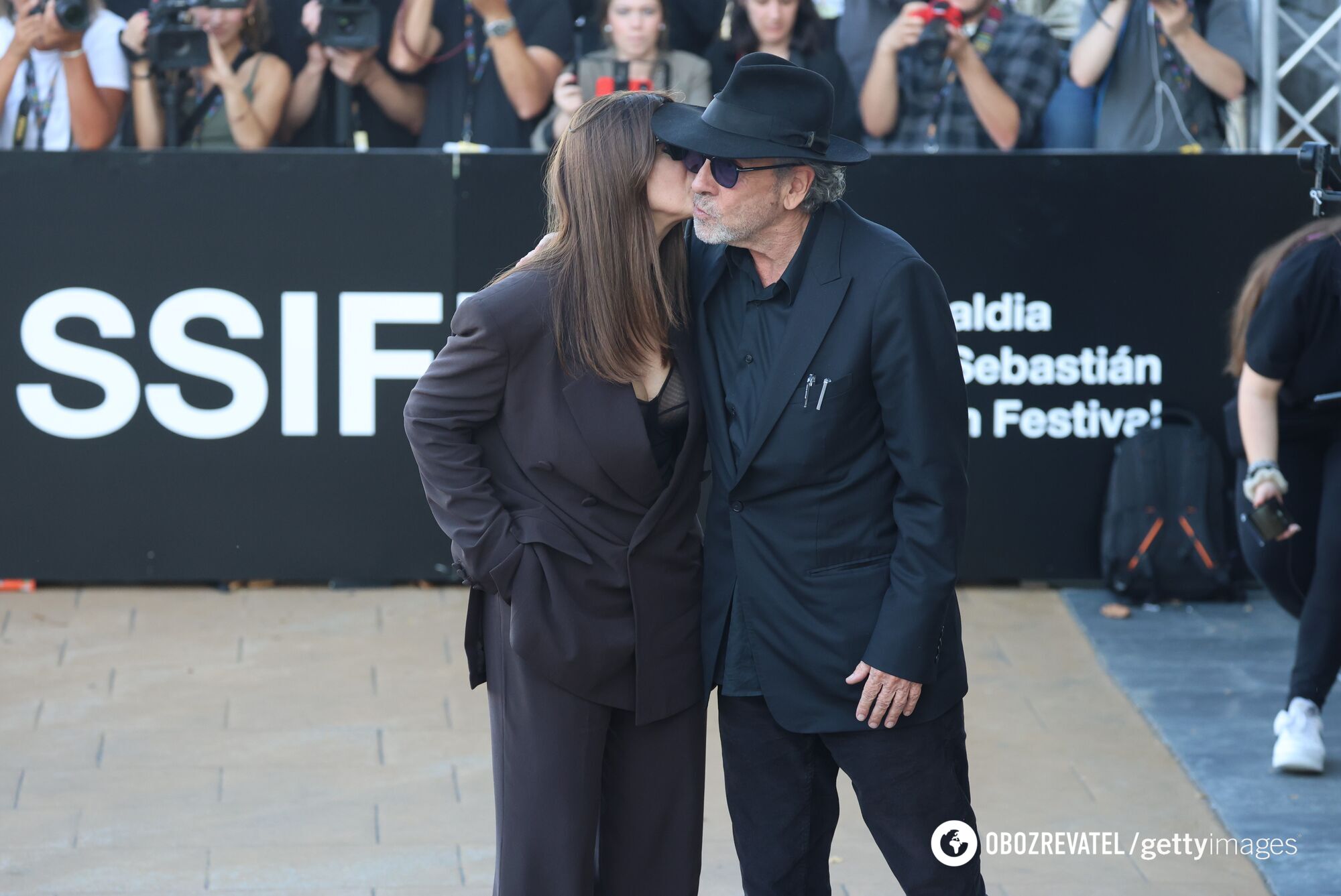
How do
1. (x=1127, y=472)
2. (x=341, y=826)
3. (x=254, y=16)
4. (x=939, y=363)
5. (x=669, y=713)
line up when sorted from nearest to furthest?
(x=939, y=363) < (x=669, y=713) < (x=341, y=826) < (x=1127, y=472) < (x=254, y=16)

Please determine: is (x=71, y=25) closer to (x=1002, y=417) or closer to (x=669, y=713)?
(x=1002, y=417)

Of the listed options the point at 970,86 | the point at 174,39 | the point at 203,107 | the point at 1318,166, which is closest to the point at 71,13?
the point at 174,39

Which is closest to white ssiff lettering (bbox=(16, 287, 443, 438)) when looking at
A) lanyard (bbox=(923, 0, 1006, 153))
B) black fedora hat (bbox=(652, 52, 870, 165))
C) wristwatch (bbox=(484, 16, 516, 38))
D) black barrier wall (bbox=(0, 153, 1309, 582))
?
black barrier wall (bbox=(0, 153, 1309, 582))

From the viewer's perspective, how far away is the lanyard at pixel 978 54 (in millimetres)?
6836

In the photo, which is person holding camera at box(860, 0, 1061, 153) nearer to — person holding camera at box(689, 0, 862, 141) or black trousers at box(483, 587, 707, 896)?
person holding camera at box(689, 0, 862, 141)

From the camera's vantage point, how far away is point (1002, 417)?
6.45 metres

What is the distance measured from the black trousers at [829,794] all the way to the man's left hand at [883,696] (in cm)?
5

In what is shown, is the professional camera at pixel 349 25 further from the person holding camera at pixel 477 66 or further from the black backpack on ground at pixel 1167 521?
the black backpack on ground at pixel 1167 521

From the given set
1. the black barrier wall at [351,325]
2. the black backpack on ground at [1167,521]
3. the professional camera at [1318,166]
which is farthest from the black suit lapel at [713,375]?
the black backpack on ground at [1167,521]

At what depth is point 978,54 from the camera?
22.4ft

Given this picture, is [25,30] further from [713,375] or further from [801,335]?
[801,335]

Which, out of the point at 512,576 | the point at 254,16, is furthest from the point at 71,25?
the point at 512,576

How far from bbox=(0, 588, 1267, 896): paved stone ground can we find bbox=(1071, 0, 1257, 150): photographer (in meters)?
2.07

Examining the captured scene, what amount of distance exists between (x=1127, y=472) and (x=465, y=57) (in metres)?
3.31
